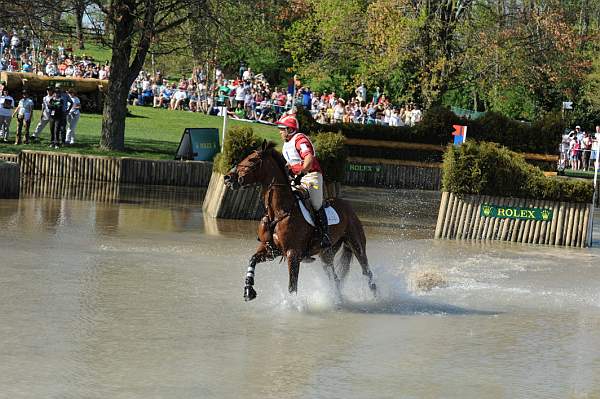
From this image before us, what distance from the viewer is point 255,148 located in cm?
2130

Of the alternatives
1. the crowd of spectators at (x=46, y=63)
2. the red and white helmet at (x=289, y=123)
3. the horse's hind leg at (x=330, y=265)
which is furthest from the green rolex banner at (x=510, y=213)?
the crowd of spectators at (x=46, y=63)

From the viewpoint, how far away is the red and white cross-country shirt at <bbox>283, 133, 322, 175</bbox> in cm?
1284

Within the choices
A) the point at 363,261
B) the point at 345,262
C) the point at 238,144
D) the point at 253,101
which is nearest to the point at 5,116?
the point at 238,144

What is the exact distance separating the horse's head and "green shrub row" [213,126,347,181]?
8.88 meters

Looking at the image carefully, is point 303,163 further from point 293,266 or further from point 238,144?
point 238,144

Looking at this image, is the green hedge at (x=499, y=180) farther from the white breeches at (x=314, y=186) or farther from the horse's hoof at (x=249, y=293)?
the horse's hoof at (x=249, y=293)

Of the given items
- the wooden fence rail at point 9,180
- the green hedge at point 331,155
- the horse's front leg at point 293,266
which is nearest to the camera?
the horse's front leg at point 293,266

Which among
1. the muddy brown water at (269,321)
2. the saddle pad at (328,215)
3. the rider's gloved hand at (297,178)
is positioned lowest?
the muddy brown water at (269,321)

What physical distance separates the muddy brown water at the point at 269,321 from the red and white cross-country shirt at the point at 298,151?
166 centimetres

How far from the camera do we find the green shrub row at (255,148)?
2144 cm

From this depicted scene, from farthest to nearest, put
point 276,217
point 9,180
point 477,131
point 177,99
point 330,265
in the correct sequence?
point 177,99 < point 477,131 < point 9,180 < point 330,265 < point 276,217

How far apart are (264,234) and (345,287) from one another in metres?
2.08

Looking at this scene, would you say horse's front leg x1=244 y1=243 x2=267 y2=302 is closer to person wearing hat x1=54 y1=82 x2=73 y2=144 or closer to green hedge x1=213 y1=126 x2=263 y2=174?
green hedge x1=213 y1=126 x2=263 y2=174

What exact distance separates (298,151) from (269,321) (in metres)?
2.26
